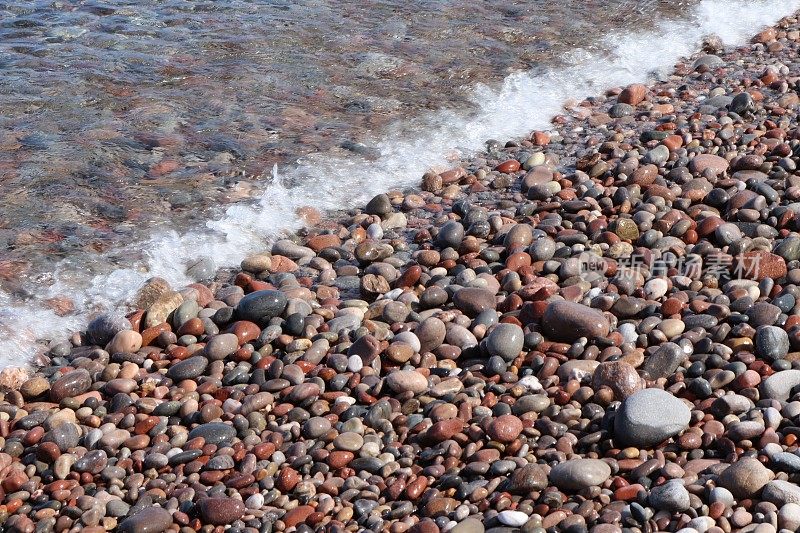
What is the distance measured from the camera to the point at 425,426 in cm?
401

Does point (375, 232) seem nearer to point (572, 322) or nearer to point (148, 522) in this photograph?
point (572, 322)

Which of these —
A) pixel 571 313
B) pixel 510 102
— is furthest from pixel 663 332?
pixel 510 102

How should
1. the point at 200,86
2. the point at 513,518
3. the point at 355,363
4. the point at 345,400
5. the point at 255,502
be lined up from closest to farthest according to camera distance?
the point at 513,518 → the point at 255,502 → the point at 345,400 → the point at 355,363 → the point at 200,86

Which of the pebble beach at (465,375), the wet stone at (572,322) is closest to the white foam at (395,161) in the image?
the pebble beach at (465,375)

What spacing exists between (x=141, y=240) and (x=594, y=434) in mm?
3444

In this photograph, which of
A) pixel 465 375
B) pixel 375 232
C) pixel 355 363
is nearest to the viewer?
pixel 465 375

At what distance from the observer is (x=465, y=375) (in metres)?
4.39

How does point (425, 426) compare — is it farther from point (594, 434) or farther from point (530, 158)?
point (530, 158)

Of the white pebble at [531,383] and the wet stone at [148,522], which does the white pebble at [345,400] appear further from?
the wet stone at [148,522]

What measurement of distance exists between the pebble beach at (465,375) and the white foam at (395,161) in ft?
0.72

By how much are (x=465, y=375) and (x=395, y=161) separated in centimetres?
314

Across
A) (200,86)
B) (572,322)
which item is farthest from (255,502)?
(200,86)

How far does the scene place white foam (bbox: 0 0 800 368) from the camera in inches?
213

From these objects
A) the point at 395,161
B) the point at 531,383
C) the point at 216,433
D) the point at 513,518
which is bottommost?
the point at 395,161
